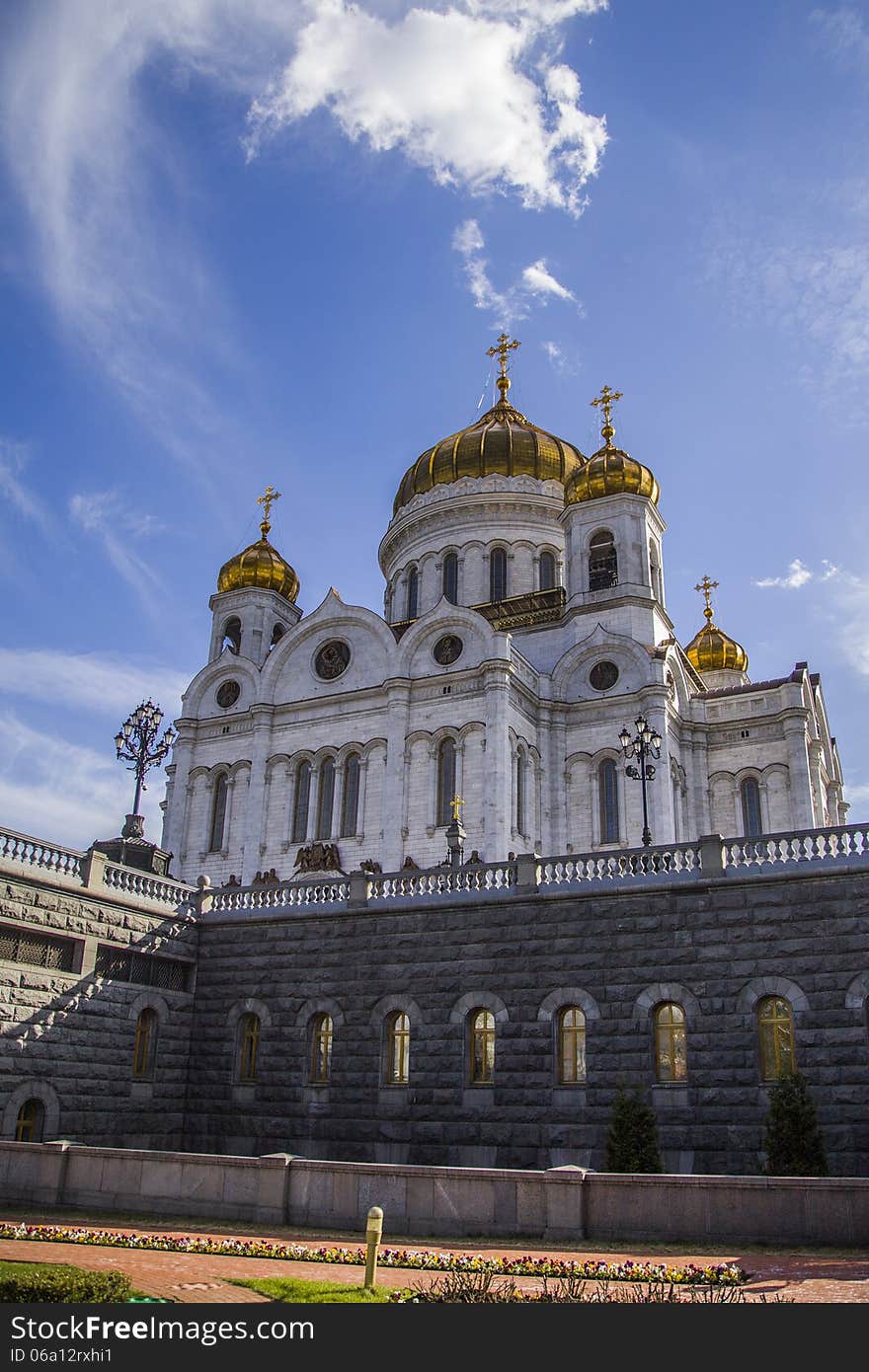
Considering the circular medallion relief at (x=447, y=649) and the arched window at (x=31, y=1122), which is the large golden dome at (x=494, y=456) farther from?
the arched window at (x=31, y=1122)

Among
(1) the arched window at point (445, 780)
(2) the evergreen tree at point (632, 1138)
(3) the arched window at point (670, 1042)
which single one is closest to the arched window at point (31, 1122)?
(2) the evergreen tree at point (632, 1138)

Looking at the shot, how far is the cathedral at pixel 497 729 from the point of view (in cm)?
3516

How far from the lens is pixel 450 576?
1834 inches

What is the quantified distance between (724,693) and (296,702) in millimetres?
15318

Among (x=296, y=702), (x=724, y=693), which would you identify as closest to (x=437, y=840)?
(x=296, y=702)

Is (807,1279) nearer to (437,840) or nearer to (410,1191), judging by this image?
(410,1191)

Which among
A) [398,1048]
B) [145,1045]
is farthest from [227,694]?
[398,1048]

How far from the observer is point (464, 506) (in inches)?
1836

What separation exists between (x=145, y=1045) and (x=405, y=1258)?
1407cm

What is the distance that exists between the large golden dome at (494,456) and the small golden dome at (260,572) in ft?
20.7

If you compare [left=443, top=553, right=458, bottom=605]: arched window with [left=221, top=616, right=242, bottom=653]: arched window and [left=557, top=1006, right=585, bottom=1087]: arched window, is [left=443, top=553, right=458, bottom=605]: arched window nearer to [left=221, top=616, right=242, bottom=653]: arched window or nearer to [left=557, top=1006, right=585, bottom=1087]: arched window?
[left=221, top=616, right=242, bottom=653]: arched window

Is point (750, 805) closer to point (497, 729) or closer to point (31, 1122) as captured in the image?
point (497, 729)

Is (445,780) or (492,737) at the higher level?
(492,737)

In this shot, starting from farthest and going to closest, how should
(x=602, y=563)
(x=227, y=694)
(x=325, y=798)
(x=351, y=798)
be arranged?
(x=227, y=694), (x=602, y=563), (x=325, y=798), (x=351, y=798)
